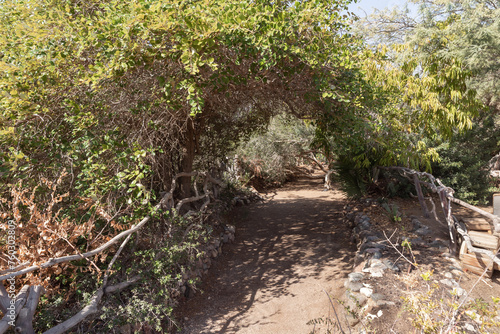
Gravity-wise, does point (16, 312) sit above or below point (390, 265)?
above

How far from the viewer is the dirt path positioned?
3.98 m

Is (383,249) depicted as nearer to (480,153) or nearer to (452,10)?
(480,153)

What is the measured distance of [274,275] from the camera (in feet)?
16.9

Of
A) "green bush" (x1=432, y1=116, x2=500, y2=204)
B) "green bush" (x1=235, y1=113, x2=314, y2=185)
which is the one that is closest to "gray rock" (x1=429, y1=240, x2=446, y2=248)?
"green bush" (x1=432, y1=116, x2=500, y2=204)

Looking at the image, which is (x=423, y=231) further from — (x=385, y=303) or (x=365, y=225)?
(x=385, y=303)

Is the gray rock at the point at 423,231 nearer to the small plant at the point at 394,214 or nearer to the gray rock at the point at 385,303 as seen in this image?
the small plant at the point at 394,214

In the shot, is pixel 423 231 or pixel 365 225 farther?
pixel 365 225

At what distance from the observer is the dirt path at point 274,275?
398 centimetres

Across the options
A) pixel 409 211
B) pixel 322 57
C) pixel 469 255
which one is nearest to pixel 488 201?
pixel 409 211

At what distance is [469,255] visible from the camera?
14.4ft

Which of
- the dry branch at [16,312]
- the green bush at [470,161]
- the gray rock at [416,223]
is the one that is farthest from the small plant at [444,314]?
the green bush at [470,161]

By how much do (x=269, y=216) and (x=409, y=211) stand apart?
3.41 m

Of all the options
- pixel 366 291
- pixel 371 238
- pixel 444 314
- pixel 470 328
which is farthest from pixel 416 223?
pixel 444 314

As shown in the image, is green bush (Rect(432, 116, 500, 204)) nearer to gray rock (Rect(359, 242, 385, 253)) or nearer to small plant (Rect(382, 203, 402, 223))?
small plant (Rect(382, 203, 402, 223))
